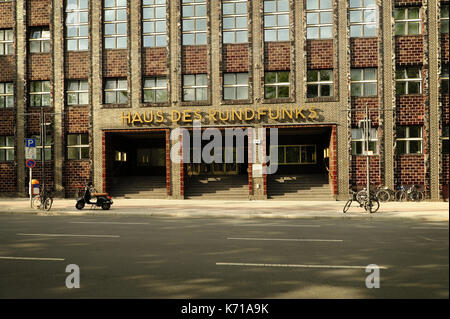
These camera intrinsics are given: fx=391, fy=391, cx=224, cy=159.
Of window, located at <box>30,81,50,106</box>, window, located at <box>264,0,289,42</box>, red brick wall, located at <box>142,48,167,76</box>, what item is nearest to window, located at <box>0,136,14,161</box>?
window, located at <box>30,81,50,106</box>

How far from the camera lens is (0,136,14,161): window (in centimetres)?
2780

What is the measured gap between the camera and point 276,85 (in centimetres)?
2567

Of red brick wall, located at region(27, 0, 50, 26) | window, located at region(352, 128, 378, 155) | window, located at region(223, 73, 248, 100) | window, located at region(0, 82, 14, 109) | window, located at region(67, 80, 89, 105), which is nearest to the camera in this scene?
window, located at region(352, 128, 378, 155)

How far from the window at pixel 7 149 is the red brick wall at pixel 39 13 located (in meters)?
8.34

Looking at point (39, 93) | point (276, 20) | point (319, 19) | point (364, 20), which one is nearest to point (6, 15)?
point (39, 93)

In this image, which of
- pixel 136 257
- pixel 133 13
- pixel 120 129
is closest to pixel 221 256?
pixel 136 257

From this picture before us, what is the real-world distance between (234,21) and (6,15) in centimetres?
1639

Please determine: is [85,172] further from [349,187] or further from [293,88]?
[349,187]

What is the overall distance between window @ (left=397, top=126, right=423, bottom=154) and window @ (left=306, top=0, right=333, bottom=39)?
769 centimetres

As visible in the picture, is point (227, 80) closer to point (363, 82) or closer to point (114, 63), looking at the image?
point (114, 63)

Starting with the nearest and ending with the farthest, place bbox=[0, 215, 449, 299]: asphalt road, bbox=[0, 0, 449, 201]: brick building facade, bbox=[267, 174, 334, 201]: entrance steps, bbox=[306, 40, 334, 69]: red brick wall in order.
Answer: bbox=[0, 215, 449, 299]: asphalt road < bbox=[0, 0, 449, 201]: brick building facade < bbox=[267, 174, 334, 201]: entrance steps < bbox=[306, 40, 334, 69]: red brick wall

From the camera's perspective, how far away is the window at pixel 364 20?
24891 millimetres

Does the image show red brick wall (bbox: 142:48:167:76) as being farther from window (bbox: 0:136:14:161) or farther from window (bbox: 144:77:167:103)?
window (bbox: 0:136:14:161)

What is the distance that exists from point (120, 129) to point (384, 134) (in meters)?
17.3
